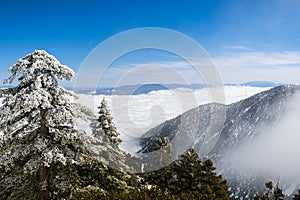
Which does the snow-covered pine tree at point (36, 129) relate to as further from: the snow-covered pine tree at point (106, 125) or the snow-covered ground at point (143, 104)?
the snow-covered pine tree at point (106, 125)

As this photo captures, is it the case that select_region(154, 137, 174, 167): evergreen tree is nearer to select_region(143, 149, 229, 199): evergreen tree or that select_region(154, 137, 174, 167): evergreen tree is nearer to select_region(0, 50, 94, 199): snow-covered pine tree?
select_region(143, 149, 229, 199): evergreen tree

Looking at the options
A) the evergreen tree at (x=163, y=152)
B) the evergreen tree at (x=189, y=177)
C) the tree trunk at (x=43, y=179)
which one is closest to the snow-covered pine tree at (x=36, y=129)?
the tree trunk at (x=43, y=179)

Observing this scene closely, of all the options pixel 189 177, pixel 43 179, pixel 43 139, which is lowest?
pixel 189 177

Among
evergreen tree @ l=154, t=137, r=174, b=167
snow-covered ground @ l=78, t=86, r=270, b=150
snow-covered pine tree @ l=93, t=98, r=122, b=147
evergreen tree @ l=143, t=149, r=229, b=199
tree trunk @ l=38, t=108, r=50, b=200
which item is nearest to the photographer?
tree trunk @ l=38, t=108, r=50, b=200

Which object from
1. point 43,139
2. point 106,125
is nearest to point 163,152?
point 106,125

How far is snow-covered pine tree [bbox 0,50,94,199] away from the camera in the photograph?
12352 millimetres

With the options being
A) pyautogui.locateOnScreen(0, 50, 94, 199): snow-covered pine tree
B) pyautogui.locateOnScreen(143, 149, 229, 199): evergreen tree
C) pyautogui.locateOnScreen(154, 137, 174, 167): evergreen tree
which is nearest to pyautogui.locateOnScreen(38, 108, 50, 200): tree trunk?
pyautogui.locateOnScreen(0, 50, 94, 199): snow-covered pine tree

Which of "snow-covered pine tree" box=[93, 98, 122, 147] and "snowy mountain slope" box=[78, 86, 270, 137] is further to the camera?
"snow-covered pine tree" box=[93, 98, 122, 147]

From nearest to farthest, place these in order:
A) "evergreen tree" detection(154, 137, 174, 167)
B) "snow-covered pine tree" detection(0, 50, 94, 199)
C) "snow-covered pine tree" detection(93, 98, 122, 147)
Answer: "snow-covered pine tree" detection(0, 50, 94, 199) → "snow-covered pine tree" detection(93, 98, 122, 147) → "evergreen tree" detection(154, 137, 174, 167)

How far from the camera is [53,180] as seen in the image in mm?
14062

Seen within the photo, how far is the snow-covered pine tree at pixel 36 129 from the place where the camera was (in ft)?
40.5

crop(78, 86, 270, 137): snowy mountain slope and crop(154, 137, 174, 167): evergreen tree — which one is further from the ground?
crop(78, 86, 270, 137): snowy mountain slope

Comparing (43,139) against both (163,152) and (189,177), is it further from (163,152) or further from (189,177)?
(163,152)

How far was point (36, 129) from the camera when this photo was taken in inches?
545
